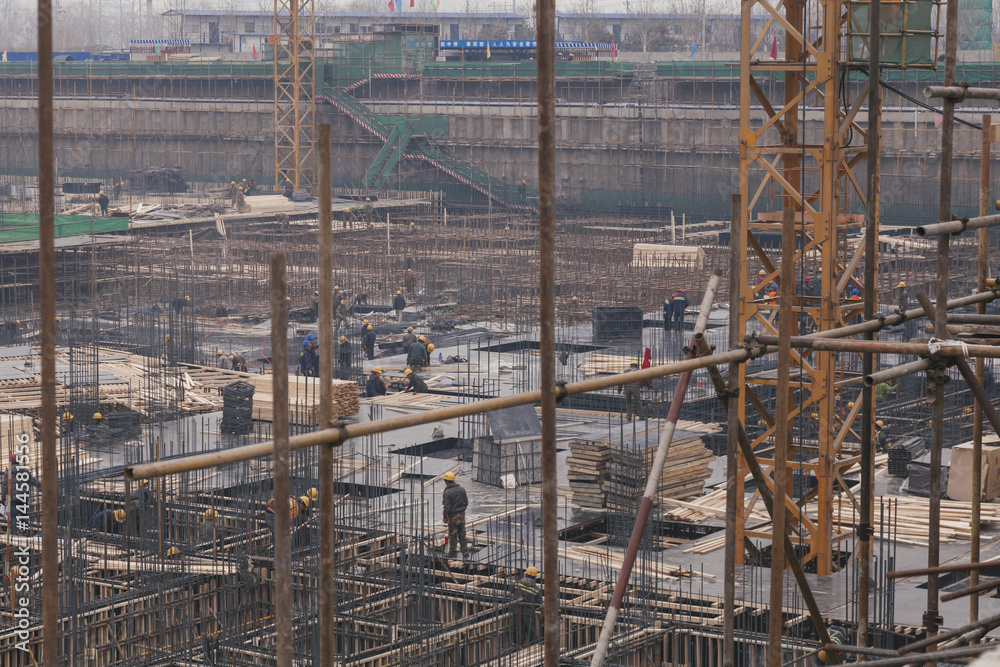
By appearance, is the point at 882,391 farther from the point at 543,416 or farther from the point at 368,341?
the point at 543,416

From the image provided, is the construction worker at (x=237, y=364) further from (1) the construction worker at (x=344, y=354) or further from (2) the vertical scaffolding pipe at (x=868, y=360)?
(2) the vertical scaffolding pipe at (x=868, y=360)

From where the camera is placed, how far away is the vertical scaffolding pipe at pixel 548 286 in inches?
285

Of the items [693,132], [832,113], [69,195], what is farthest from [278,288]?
[69,195]

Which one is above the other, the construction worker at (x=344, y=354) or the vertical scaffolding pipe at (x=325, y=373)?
the vertical scaffolding pipe at (x=325, y=373)

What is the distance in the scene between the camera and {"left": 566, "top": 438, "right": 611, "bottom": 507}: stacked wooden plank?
69.0 ft

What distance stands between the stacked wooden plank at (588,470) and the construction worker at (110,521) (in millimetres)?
6800

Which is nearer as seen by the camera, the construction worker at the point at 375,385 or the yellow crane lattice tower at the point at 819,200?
the yellow crane lattice tower at the point at 819,200

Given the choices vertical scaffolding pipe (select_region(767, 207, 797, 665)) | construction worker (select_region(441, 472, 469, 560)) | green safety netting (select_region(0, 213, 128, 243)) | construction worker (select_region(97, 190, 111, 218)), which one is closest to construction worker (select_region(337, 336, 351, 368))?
construction worker (select_region(441, 472, 469, 560))

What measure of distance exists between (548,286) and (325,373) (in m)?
1.42

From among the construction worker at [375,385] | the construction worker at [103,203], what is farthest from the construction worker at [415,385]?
the construction worker at [103,203]

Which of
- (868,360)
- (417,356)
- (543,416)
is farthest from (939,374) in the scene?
(417,356)

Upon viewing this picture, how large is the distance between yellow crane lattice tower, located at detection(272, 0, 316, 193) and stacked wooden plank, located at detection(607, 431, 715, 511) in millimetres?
44431

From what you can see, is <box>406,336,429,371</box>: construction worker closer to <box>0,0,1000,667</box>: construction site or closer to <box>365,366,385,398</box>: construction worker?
<box>0,0,1000,667</box>: construction site

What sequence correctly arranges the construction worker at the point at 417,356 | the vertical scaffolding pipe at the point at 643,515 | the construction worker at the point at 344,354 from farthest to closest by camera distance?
the construction worker at the point at 417,356
the construction worker at the point at 344,354
the vertical scaffolding pipe at the point at 643,515
